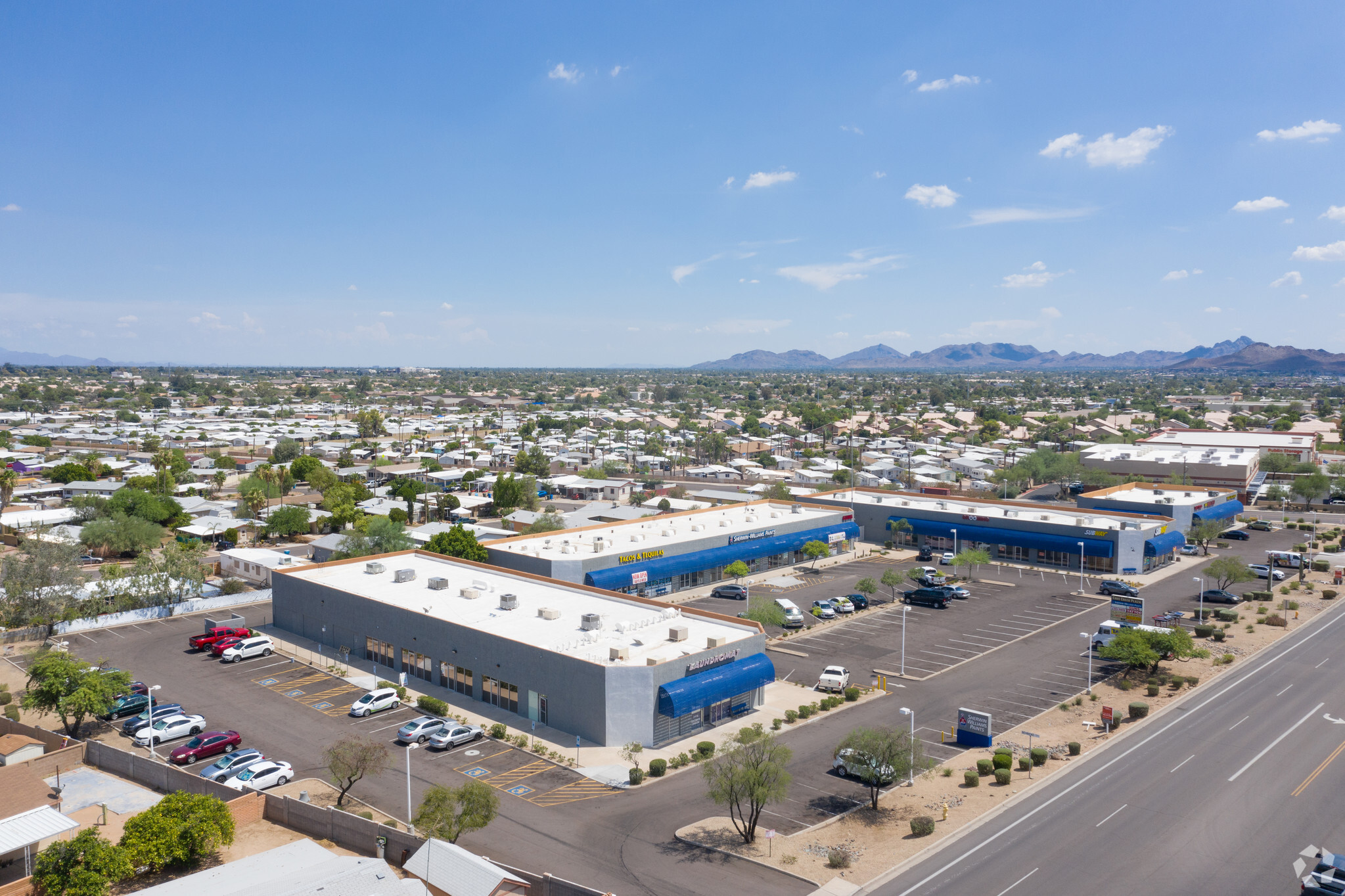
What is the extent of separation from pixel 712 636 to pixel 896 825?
1381 centimetres

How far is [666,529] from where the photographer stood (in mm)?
66812

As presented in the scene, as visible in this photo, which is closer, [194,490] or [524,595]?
[524,595]

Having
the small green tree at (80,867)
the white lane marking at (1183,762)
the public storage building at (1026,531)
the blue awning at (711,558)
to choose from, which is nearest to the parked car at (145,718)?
the small green tree at (80,867)

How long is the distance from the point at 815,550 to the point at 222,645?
44.8 meters

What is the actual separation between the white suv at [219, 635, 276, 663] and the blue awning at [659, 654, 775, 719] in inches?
1015

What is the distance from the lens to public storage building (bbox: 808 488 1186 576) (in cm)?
6906

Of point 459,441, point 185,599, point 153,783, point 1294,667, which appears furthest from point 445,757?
point 459,441

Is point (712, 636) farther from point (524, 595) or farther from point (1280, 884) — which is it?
point (1280, 884)

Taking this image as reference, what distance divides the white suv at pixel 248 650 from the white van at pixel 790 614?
30358mm

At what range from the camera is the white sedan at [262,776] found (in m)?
30.4

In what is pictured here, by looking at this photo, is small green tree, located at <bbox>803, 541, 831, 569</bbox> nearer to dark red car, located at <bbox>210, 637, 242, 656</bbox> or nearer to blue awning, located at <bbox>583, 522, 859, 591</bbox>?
blue awning, located at <bbox>583, 522, 859, 591</bbox>

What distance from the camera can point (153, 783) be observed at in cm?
3139

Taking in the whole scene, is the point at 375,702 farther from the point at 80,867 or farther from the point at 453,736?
the point at 80,867

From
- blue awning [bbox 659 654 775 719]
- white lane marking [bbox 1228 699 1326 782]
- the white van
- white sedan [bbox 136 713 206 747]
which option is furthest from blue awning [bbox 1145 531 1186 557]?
white sedan [bbox 136 713 206 747]
